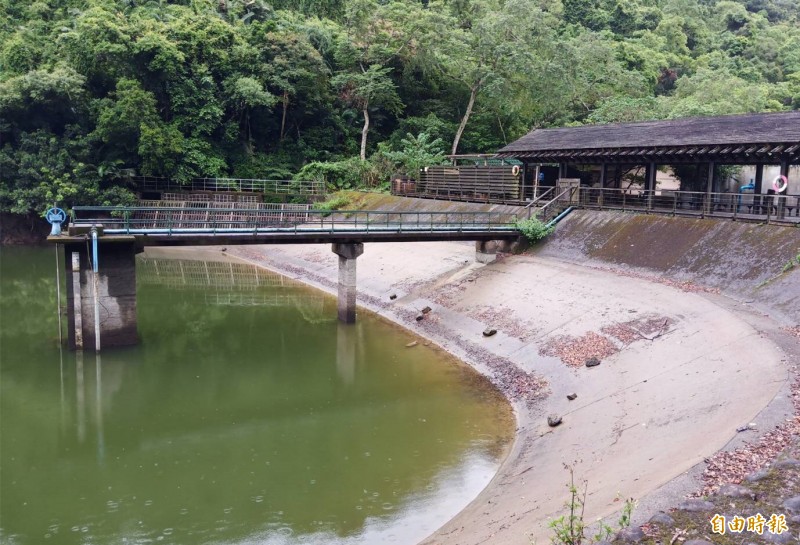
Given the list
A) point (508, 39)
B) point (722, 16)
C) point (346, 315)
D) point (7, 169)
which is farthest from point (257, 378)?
point (722, 16)

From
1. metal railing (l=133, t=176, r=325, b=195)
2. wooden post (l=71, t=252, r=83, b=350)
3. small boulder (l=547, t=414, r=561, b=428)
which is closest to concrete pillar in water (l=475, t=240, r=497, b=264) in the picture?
small boulder (l=547, t=414, r=561, b=428)

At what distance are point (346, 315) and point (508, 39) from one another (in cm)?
3310

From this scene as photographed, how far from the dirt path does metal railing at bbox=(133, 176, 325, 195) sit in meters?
23.2

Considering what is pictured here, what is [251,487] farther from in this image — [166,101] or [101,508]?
[166,101]

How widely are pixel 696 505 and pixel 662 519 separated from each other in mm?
623

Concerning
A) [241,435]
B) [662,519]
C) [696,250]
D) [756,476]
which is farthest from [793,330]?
[241,435]

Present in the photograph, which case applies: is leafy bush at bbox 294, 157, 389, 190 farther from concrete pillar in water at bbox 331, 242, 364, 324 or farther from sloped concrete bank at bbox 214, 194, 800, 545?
concrete pillar in water at bbox 331, 242, 364, 324

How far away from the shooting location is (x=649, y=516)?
26.6ft

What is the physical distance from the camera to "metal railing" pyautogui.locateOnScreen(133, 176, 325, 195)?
164ft

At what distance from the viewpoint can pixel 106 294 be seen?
20859 mm

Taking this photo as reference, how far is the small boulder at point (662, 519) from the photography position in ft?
25.7

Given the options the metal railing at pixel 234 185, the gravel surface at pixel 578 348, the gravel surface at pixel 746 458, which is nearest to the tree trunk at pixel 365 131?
the metal railing at pixel 234 185

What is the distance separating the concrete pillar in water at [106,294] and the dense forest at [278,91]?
2712 centimetres

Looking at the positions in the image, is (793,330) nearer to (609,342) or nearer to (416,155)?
(609,342)
